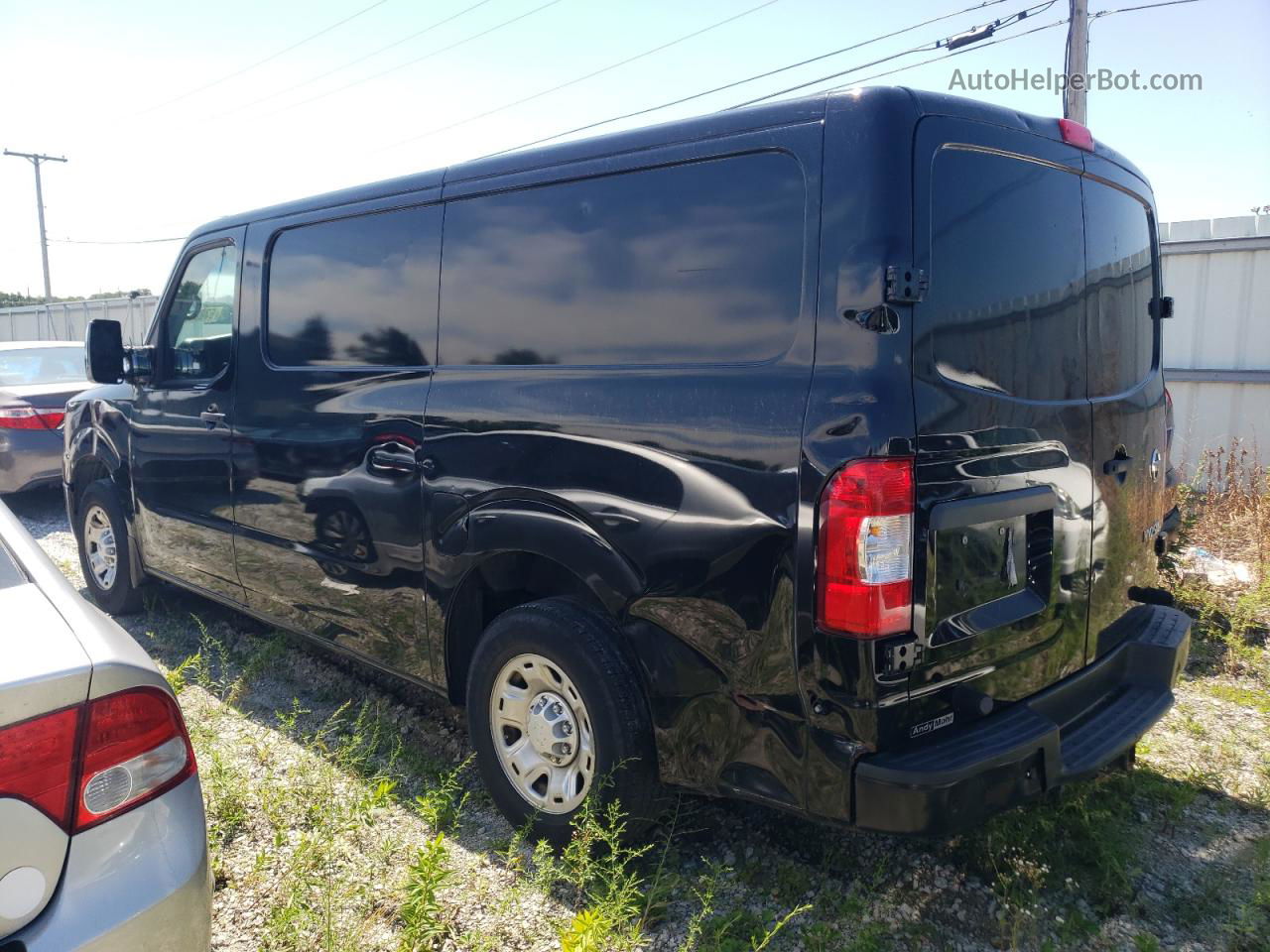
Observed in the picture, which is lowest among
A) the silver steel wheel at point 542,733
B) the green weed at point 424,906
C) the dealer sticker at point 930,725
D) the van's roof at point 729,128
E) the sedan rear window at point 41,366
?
the green weed at point 424,906

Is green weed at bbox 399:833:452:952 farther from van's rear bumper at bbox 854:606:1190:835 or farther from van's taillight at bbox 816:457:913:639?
van's taillight at bbox 816:457:913:639

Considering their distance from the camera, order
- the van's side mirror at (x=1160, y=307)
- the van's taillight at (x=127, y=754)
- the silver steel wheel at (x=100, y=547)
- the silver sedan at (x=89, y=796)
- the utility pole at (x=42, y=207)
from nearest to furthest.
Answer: the silver sedan at (x=89, y=796) < the van's taillight at (x=127, y=754) < the van's side mirror at (x=1160, y=307) < the silver steel wheel at (x=100, y=547) < the utility pole at (x=42, y=207)

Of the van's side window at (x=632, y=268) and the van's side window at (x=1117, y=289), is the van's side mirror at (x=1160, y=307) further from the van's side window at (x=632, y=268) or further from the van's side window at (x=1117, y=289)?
the van's side window at (x=632, y=268)

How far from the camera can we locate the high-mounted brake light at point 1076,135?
2855 mm

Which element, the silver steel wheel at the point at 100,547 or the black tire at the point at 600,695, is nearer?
the black tire at the point at 600,695

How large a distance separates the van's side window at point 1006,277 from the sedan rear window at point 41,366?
902 centimetres

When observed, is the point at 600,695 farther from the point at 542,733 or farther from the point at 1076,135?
the point at 1076,135

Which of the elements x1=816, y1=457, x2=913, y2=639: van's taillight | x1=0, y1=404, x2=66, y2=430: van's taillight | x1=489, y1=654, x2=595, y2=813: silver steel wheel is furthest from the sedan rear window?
x1=816, y1=457, x2=913, y2=639: van's taillight

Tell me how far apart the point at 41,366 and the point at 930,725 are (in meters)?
9.76

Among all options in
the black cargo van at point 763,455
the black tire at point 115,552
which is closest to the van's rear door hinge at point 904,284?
the black cargo van at point 763,455

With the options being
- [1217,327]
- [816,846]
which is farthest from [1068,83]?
[816,846]

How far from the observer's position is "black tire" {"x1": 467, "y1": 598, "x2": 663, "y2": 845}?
2.73 metres

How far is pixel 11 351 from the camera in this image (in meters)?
9.37

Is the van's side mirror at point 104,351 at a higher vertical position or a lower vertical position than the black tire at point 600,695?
higher
